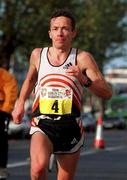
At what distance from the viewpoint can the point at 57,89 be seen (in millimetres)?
6434

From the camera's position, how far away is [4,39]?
42.5m

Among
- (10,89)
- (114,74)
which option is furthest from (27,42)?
(114,74)

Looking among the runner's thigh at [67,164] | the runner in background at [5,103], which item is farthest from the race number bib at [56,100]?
the runner in background at [5,103]

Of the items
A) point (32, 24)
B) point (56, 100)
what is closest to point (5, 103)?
point (56, 100)

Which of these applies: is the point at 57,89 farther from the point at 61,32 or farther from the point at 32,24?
the point at 32,24

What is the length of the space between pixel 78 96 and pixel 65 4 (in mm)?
34796

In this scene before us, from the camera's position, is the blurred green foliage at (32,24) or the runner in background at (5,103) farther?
the blurred green foliage at (32,24)

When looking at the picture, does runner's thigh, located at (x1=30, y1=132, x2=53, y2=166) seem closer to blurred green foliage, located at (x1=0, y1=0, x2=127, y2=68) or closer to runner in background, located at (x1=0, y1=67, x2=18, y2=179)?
runner in background, located at (x1=0, y1=67, x2=18, y2=179)

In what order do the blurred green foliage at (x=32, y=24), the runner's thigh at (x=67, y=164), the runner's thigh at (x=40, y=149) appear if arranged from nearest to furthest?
the runner's thigh at (x=40, y=149), the runner's thigh at (x=67, y=164), the blurred green foliage at (x=32, y=24)

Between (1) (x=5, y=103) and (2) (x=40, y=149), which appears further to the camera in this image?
(1) (x=5, y=103)

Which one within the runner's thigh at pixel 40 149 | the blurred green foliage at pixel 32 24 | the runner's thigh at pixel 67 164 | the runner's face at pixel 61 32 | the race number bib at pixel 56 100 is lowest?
the runner's thigh at pixel 67 164

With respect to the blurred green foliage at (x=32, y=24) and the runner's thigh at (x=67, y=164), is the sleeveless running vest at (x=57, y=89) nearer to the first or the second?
the runner's thigh at (x=67, y=164)

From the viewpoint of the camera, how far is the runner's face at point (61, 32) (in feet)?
20.8

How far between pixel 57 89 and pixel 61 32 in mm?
491
